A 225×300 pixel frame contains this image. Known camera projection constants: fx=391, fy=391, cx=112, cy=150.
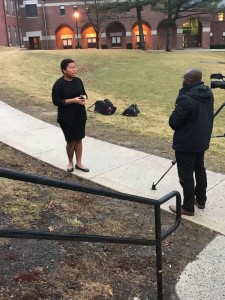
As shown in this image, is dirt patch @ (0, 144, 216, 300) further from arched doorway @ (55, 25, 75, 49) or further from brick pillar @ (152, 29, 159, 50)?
arched doorway @ (55, 25, 75, 49)

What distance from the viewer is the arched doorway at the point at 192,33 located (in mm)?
61500

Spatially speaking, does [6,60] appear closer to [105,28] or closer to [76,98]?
[76,98]

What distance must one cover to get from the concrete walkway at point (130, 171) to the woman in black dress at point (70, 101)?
2.42 ft

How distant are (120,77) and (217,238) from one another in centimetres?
1787

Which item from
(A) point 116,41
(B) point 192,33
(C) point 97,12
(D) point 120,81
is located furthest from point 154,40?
(D) point 120,81

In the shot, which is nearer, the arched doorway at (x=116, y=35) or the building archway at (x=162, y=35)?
the building archway at (x=162, y=35)

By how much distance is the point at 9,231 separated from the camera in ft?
7.99

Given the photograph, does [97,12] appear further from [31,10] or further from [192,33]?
[192,33]

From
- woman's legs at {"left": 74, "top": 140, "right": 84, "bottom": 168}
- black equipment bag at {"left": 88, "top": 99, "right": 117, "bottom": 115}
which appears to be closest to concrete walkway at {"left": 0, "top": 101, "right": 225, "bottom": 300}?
woman's legs at {"left": 74, "top": 140, "right": 84, "bottom": 168}

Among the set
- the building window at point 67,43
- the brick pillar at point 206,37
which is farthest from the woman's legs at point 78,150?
the brick pillar at point 206,37

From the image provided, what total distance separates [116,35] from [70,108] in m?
56.8

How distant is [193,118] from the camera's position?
468cm

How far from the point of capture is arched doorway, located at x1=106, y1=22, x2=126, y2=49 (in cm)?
5978

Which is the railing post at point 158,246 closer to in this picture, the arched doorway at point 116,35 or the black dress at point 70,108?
the black dress at point 70,108
